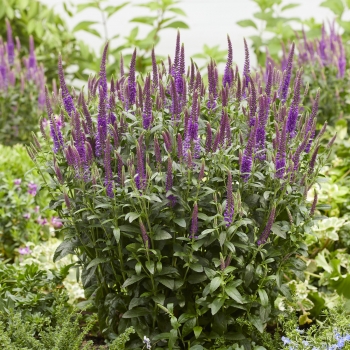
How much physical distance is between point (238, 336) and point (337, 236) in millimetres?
1469

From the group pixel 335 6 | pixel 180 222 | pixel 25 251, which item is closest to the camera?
pixel 180 222

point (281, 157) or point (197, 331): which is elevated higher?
point (281, 157)

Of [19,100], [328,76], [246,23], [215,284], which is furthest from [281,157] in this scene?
[246,23]

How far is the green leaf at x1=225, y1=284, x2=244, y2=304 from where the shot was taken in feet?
8.94

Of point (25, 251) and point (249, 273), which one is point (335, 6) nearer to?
point (25, 251)

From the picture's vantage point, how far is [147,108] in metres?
2.79

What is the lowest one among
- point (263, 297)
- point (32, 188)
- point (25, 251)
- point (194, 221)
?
point (25, 251)

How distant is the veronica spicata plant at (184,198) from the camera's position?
2.73 meters

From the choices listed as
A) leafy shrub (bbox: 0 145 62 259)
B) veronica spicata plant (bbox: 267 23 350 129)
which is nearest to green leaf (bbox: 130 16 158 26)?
veronica spicata plant (bbox: 267 23 350 129)

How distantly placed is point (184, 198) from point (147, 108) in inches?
17.4

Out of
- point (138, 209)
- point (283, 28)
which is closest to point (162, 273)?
point (138, 209)

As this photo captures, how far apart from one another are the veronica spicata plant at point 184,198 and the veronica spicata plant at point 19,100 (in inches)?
110

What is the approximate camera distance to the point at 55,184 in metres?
2.99

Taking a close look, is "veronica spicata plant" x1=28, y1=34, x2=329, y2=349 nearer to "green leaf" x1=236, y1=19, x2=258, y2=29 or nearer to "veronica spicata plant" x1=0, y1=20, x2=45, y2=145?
"veronica spicata plant" x1=0, y1=20, x2=45, y2=145
